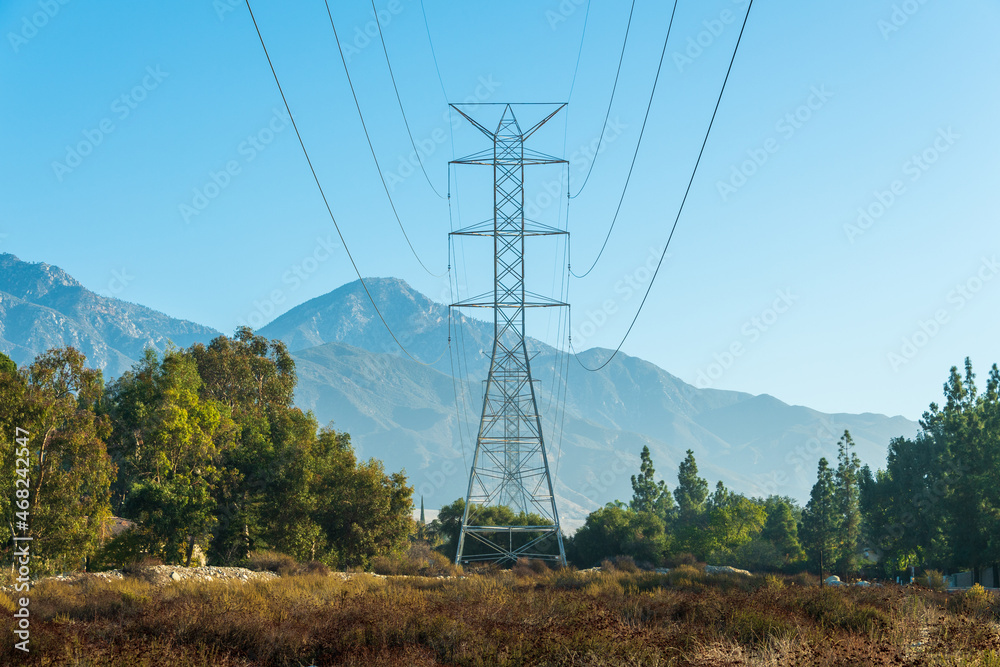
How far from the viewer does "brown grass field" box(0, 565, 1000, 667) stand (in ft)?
42.2

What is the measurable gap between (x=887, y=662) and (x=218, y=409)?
148 ft

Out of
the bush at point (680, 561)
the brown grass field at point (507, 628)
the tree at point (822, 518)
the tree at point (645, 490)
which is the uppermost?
the tree at point (645, 490)

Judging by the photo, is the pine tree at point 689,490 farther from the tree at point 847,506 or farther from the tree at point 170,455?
the tree at point 170,455

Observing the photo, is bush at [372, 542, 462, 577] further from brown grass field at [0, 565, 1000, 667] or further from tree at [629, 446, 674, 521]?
tree at [629, 446, 674, 521]

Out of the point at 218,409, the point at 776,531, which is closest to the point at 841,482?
the point at 776,531

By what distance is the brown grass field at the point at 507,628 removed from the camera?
12859mm

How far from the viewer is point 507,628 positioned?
49.4 ft

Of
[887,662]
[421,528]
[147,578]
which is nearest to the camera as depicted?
[887,662]

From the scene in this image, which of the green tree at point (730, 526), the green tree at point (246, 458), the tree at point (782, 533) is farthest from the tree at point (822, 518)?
the green tree at point (246, 458)

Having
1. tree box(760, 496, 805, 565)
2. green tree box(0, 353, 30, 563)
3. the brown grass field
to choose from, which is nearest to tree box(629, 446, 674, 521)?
tree box(760, 496, 805, 565)

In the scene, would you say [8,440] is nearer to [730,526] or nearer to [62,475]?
[62,475]

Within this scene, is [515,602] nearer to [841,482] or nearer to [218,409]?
[218,409]

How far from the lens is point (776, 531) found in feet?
309

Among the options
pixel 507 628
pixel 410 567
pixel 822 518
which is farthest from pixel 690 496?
pixel 507 628
